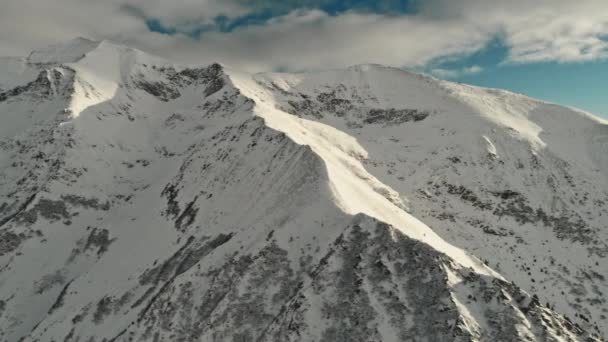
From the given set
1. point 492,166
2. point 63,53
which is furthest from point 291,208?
point 63,53

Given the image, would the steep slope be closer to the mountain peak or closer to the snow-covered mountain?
the snow-covered mountain

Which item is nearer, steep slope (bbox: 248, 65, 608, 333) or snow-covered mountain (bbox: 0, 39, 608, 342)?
snow-covered mountain (bbox: 0, 39, 608, 342)

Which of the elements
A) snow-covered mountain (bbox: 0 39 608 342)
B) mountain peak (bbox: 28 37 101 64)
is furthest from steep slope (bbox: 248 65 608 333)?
mountain peak (bbox: 28 37 101 64)

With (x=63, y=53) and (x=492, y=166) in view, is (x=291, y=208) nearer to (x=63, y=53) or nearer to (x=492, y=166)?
(x=492, y=166)

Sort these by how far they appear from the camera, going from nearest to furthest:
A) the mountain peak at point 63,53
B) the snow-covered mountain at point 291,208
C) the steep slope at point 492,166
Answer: the snow-covered mountain at point 291,208, the steep slope at point 492,166, the mountain peak at point 63,53

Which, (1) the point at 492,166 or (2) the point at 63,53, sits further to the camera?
(2) the point at 63,53

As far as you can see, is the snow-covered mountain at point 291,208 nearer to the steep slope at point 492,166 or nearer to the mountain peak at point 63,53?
the steep slope at point 492,166

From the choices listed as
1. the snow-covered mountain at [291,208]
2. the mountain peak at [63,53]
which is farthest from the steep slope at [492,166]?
the mountain peak at [63,53]

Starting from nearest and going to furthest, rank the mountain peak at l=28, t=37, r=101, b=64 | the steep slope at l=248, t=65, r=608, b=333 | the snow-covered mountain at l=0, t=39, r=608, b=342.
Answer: the snow-covered mountain at l=0, t=39, r=608, b=342
the steep slope at l=248, t=65, r=608, b=333
the mountain peak at l=28, t=37, r=101, b=64
